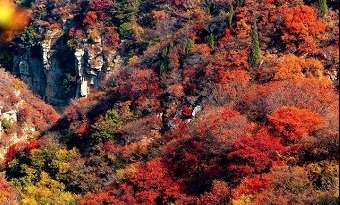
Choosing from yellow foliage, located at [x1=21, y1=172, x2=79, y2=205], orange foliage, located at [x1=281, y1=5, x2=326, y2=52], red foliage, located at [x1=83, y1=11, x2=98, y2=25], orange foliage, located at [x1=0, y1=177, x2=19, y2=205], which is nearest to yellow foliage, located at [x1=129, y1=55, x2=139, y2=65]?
red foliage, located at [x1=83, y1=11, x2=98, y2=25]

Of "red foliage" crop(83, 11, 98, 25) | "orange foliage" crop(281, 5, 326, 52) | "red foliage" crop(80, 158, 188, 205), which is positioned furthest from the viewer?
"red foliage" crop(83, 11, 98, 25)

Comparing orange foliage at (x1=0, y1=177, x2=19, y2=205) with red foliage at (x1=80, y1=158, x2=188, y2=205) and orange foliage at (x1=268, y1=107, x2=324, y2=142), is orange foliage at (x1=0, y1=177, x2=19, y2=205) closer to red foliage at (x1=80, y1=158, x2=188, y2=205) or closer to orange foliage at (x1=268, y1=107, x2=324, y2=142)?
red foliage at (x1=80, y1=158, x2=188, y2=205)

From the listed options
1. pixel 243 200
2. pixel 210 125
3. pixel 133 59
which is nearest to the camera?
pixel 243 200

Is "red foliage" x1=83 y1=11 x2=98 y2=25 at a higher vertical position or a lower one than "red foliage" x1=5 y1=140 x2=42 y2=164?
higher

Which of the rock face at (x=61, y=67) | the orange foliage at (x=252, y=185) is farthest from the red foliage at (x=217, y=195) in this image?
the rock face at (x=61, y=67)

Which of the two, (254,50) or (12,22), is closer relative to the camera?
(254,50)

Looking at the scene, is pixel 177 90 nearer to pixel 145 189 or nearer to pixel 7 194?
pixel 145 189

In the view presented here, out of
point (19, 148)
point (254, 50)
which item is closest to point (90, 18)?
point (19, 148)
